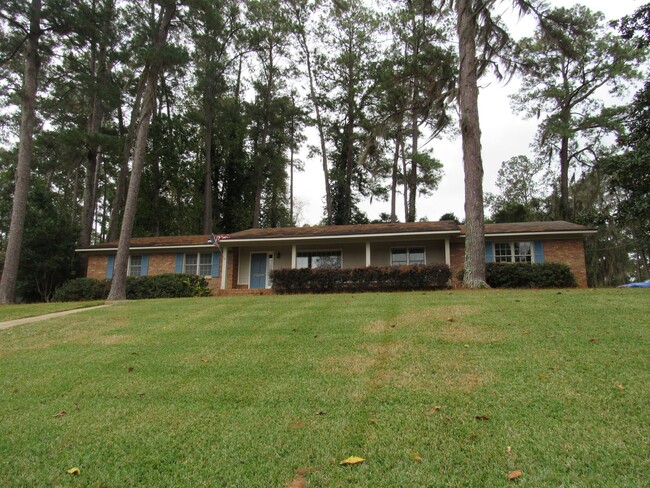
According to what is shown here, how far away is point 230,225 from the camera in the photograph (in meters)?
31.3

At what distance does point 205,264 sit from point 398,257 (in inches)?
358

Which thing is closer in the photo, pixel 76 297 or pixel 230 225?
pixel 76 297

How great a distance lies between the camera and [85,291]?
17.8m

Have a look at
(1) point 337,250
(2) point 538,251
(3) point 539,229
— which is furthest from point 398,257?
(3) point 539,229

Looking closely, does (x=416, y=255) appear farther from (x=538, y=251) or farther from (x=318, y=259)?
(x=538, y=251)

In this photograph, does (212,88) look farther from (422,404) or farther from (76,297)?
(422,404)

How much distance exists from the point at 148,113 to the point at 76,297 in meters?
8.42

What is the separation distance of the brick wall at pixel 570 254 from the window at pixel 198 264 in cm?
1471

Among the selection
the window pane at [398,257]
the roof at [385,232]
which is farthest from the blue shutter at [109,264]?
the window pane at [398,257]

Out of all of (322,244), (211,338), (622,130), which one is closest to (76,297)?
(322,244)

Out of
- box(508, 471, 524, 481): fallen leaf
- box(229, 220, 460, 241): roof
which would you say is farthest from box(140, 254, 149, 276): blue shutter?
box(508, 471, 524, 481): fallen leaf

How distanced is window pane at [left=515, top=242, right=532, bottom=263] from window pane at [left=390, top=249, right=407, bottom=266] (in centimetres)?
454

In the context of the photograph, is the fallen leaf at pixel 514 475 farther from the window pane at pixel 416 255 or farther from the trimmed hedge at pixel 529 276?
the window pane at pixel 416 255

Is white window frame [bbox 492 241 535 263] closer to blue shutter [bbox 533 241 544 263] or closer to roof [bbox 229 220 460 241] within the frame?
blue shutter [bbox 533 241 544 263]
